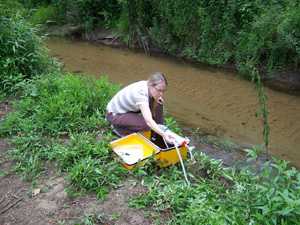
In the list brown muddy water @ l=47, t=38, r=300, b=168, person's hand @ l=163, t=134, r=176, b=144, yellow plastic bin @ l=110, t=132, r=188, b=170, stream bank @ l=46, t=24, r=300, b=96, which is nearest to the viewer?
yellow plastic bin @ l=110, t=132, r=188, b=170

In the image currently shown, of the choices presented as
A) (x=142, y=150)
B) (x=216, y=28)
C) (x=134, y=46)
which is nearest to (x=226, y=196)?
(x=142, y=150)

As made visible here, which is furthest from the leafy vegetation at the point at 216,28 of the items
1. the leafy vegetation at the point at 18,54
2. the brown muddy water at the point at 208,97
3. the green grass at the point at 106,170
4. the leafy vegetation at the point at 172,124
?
the leafy vegetation at the point at 18,54

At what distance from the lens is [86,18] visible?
14.2 meters

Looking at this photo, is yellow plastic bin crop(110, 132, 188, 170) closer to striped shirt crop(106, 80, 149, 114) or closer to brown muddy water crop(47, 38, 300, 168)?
striped shirt crop(106, 80, 149, 114)

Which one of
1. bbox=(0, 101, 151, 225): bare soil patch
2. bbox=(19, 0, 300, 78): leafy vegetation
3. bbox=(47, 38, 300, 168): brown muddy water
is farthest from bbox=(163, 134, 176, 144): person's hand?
bbox=(19, 0, 300, 78): leafy vegetation

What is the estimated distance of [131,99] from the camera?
498 cm

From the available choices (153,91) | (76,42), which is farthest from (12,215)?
(76,42)

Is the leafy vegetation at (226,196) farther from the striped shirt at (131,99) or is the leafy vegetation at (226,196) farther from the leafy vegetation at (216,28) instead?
the leafy vegetation at (216,28)

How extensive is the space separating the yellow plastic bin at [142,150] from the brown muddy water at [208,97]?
2.10 meters

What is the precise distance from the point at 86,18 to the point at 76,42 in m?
0.88

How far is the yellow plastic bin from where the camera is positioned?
14.5ft

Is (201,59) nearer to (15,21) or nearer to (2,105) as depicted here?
(15,21)

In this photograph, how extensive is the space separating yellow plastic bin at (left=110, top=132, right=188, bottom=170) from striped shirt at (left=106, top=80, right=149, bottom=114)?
336 mm

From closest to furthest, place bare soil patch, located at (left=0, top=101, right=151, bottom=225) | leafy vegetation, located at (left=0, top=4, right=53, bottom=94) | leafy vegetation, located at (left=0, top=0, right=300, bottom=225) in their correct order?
leafy vegetation, located at (left=0, top=0, right=300, bottom=225)
bare soil patch, located at (left=0, top=101, right=151, bottom=225)
leafy vegetation, located at (left=0, top=4, right=53, bottom=94)
